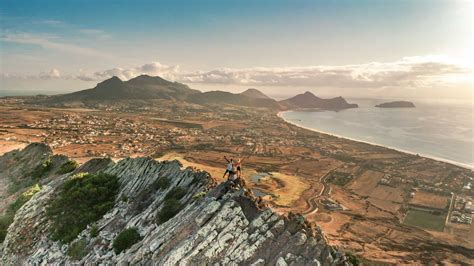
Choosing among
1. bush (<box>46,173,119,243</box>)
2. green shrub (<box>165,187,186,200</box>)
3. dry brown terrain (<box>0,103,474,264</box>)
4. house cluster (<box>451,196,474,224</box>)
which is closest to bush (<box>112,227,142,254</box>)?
green shrub (<box>165,187,186,200</box>)

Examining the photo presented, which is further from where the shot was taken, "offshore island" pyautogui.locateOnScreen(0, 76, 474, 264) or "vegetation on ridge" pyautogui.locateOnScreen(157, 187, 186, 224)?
"offshore island" pyautogui.locateOnScreen(0, 76, 474, 264)

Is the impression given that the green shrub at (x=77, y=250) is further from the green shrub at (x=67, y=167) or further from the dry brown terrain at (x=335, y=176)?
the dry brown terrain at (x=335, y=176)

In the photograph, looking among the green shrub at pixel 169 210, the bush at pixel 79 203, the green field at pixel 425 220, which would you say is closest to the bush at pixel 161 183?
the green shrub at pixel 169 210

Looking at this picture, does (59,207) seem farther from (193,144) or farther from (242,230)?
(193,144)

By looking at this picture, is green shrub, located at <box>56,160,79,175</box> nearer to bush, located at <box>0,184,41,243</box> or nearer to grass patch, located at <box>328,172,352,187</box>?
bush, located at <box>0,184,41,243</box>

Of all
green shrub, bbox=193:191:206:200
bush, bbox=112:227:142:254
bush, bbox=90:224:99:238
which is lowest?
bush, bbox=90:224:99:238

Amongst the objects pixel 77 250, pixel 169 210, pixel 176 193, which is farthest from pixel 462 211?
pixel 77 250
